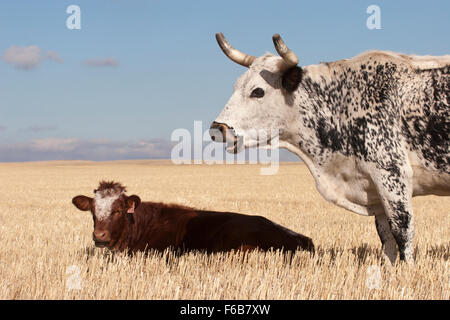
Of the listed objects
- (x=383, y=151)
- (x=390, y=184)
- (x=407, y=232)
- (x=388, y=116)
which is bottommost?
(x=407, y=232)

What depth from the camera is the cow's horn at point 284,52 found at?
5059 millimetres

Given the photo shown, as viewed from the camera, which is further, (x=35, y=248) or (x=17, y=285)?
(x=35, y=248)

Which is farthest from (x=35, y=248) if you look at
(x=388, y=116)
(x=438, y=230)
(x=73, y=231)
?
(x=438, y=230)

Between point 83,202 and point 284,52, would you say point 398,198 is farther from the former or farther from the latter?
point 83,202

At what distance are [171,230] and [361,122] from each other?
2.70 meters

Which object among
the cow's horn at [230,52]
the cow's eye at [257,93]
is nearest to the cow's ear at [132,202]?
the cow's eye at [257,93]

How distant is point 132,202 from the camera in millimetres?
5930

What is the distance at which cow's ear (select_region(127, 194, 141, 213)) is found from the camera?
593 cm

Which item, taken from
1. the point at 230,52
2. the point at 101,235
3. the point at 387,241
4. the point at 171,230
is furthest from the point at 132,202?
the point at 387,241

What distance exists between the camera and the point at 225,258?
17.7 ft

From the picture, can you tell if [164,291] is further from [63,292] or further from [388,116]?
[388,116]

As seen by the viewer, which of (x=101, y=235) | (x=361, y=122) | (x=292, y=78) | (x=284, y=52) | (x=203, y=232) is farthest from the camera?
(x=203, y=232)

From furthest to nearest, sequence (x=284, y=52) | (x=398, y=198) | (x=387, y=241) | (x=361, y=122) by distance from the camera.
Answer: (x=387, y=241)
(x=361, y=122)
(x=284, y=52)
(x=398, y=198)

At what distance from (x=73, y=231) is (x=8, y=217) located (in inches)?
146
